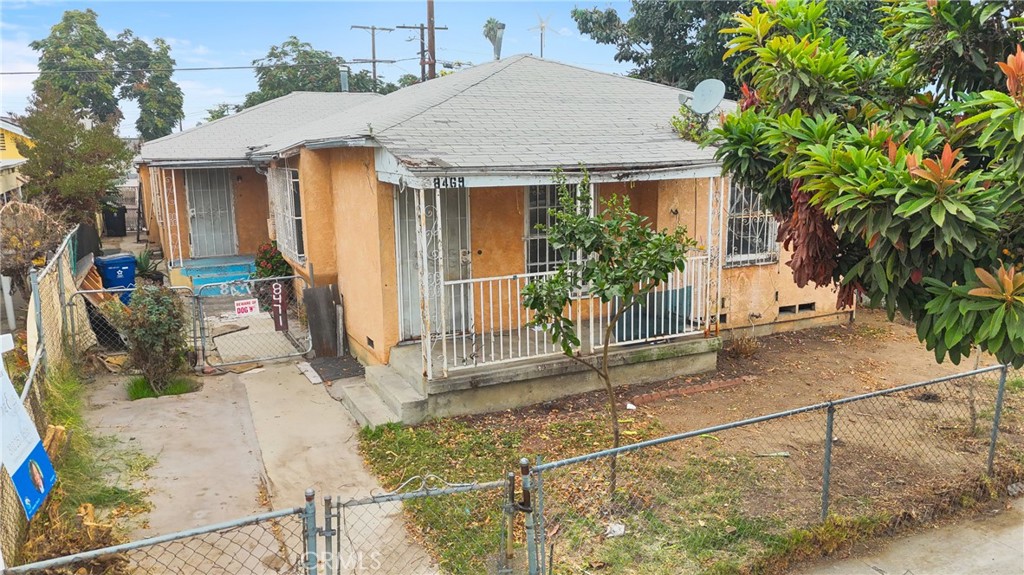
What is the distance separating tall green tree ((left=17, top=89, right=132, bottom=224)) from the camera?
16.0 meters

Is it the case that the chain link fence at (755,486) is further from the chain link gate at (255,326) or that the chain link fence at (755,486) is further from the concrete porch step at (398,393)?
the chain link gate at (255,326)

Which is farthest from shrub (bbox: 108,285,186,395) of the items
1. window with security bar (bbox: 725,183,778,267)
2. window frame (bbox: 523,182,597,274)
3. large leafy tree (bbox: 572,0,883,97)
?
large leafy tree (bbox: 572,0,883,97)

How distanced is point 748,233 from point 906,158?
737cm

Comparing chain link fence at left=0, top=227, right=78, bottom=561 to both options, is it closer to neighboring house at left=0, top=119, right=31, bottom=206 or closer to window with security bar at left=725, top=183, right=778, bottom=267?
neighboring house at left=0, top=119, right=31, bottom=206

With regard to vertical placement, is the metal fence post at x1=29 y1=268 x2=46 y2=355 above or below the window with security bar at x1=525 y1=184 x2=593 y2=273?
below

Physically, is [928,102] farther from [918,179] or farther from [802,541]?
[802,541]

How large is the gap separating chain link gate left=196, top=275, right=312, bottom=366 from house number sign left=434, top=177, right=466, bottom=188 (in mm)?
3571

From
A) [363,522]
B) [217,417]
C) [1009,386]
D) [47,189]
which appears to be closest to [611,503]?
[363,522]

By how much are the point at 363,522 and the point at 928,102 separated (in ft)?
17.0

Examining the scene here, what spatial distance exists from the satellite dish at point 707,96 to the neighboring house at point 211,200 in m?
9.60

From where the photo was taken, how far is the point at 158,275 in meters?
16.6

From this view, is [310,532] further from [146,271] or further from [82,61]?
[82,61]

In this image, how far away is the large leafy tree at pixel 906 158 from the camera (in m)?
3.49

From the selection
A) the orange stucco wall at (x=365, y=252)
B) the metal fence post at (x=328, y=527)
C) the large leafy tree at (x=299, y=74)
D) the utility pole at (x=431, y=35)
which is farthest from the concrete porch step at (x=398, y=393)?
the large leafy tree at (x=299, y=74)
